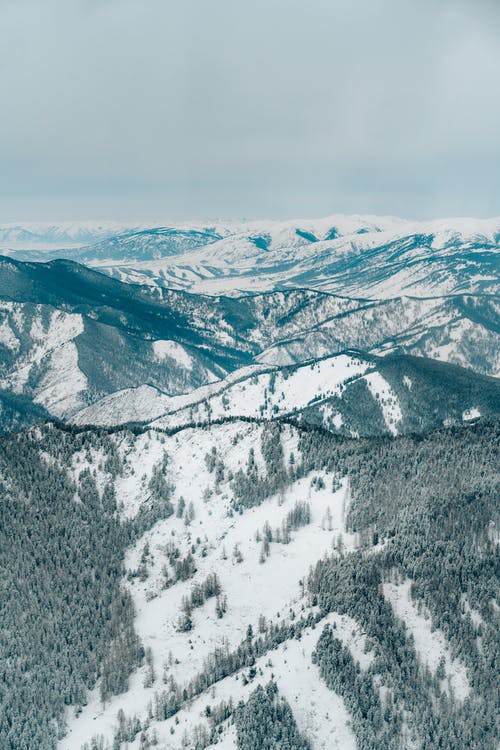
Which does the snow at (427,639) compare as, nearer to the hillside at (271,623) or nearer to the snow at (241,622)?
the hillside at (271,623)

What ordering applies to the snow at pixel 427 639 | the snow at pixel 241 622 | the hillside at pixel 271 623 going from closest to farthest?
the hillside at pixel 271 623
the snow at pixel 241 622
the snow at pixel 427 639

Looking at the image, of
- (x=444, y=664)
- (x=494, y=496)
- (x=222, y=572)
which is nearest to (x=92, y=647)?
(x=222, y=572)

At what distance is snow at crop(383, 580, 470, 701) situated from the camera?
134125 mm

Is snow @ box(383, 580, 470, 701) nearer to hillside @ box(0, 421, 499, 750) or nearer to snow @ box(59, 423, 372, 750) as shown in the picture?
hillside @ box(0, 421, 499, 750)

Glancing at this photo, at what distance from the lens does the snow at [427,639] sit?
134125 millimetres

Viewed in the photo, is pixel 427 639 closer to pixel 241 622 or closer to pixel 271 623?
pixel 271 623

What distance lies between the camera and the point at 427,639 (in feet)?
464

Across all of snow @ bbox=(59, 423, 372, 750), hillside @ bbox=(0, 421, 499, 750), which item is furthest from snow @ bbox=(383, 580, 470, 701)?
snow @ bbox=(59, 423, 372, 750)

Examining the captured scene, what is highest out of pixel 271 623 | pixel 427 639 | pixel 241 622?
pixel 427 639

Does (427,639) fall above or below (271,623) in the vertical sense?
above

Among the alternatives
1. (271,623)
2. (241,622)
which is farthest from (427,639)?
(241,622)

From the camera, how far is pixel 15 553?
181500mm

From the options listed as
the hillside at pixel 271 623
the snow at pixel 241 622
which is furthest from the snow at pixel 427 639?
the snow at pixel 241 622

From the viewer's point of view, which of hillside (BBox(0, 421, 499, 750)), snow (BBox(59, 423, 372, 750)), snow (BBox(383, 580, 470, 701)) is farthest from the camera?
snow (BBox(383, 580, 470, 701))
